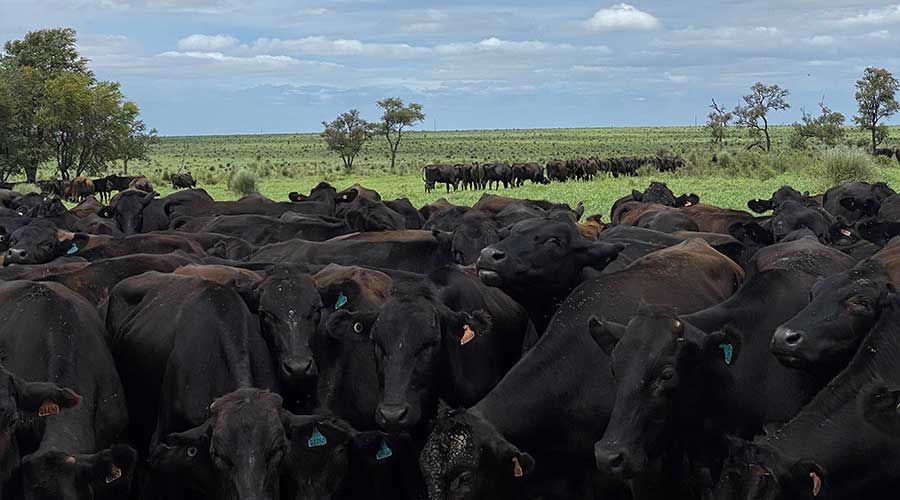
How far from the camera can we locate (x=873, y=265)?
606 cm

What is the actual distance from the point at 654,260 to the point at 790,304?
1.38 m

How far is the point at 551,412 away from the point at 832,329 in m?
1.57

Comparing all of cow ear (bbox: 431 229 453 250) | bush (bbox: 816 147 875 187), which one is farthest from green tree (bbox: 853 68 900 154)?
cow ear (bbox: 431 229 453 250)

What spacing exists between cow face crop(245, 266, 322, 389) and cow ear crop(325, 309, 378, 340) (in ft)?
0.72

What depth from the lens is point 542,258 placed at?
7754 mm

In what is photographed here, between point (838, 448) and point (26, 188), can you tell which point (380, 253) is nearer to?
point (838, 448)

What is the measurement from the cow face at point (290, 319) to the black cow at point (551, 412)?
1222mm

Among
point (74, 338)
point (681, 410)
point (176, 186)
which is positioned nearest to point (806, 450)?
point (681, 410)

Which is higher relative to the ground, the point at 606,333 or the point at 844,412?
the point at 606,333

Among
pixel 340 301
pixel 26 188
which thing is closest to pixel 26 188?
pixel 26 188

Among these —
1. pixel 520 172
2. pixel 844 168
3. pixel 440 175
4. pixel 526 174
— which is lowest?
pixel 526 174

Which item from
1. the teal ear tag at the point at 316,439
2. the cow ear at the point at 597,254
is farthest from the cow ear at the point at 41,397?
the cow ear at the point at 597,254

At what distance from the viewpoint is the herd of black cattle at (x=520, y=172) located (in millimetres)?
45656

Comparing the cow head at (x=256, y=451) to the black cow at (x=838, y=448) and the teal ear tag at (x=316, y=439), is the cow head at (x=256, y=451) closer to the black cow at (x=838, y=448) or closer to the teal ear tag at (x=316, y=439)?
the teal ear tag at (x=316, y=439)
